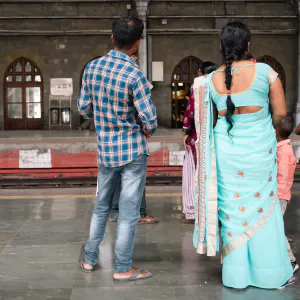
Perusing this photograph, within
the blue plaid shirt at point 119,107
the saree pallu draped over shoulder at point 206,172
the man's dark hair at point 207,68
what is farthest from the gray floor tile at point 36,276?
the man's dark hair at point 207,68

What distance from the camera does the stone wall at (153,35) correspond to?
2230 cm

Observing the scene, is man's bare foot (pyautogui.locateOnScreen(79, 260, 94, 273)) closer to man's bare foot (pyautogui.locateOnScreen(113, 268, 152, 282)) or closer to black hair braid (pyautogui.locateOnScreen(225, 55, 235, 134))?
man's bare foot (pyautogui.locateOnScreen(113, 268, 152, 282))

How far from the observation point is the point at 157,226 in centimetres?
630

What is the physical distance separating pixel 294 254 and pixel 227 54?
194cm

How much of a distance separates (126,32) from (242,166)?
1.25 metres

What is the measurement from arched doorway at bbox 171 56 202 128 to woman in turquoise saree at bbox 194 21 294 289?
60.8 ft

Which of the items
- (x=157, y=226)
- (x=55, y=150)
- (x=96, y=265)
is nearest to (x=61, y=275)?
(x=96, y=265)

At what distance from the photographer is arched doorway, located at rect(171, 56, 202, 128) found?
22719mm

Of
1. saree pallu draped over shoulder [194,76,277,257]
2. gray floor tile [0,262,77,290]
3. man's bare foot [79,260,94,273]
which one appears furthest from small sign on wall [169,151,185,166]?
saree pallu draped over shoulder [194,76,277,257]

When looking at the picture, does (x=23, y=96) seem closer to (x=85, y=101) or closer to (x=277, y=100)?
(x=85, y=101)

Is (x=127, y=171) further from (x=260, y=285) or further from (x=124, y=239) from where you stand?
(x=260, y=285)

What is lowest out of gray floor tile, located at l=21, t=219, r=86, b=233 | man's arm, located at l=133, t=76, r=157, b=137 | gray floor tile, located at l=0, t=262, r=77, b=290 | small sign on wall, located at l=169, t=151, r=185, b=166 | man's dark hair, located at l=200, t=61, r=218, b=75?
gray floor tile, located at l=21, t=219, r=86, b=233

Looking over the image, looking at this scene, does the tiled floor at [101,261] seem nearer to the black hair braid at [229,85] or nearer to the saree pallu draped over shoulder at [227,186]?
the saree pallu draped over shoulder at [227,186]

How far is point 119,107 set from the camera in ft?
14.1
